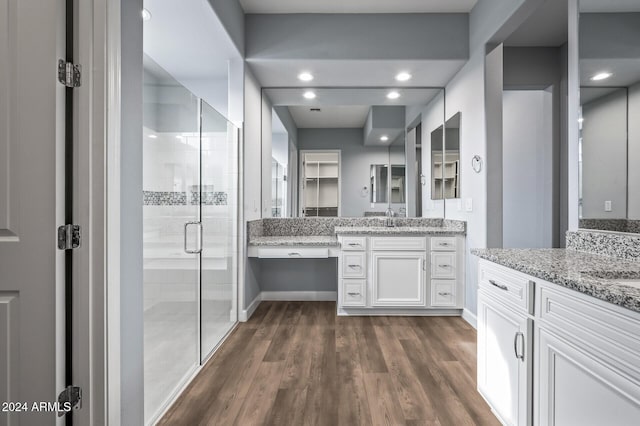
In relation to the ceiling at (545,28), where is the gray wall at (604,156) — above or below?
below

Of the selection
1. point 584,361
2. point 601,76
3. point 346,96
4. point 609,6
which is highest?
point 346,96

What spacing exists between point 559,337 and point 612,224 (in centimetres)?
85

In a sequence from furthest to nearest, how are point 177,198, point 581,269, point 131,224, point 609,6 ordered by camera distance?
1. point 177,198
2. point 609,6
3. point 131,224
4. point 581,269

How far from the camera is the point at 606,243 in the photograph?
1.64 metres

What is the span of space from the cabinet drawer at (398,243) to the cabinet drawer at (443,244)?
0.29 feet

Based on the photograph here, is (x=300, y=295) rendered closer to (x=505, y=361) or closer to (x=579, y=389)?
(x=505, y=361)

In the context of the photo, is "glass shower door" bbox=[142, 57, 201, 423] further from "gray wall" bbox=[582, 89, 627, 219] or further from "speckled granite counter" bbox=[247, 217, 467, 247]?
"gray wall" bbox=[582, 89, 627, 219]

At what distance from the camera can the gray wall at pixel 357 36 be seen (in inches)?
125

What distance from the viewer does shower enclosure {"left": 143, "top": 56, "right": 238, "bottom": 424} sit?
169 cm

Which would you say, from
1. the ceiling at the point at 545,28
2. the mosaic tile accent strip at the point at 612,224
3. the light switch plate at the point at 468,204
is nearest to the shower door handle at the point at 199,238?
the mosaic tile accent strip at the point at 612,224

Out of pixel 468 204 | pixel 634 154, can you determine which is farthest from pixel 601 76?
pixel 468 204

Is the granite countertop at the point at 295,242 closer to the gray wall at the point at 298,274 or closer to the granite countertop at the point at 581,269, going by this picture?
the gray wall at the point at 298,274

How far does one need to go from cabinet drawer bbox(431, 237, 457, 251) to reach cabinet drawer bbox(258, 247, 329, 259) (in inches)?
40.9

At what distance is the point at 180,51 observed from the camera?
328 cm
